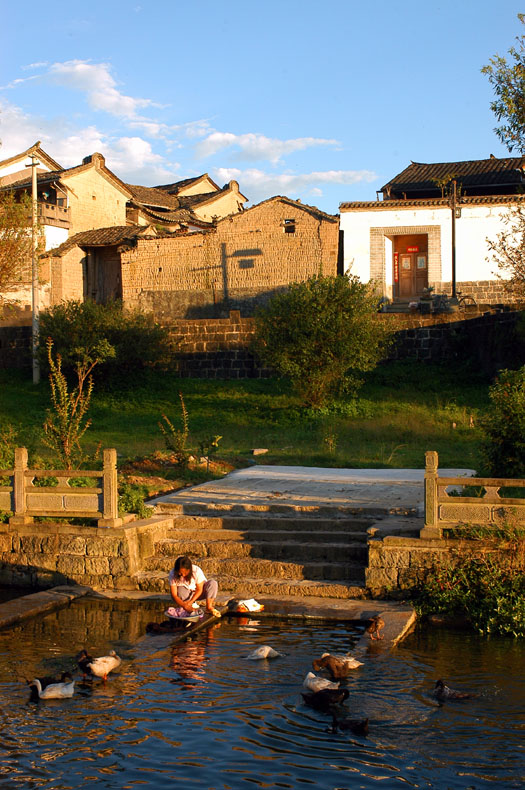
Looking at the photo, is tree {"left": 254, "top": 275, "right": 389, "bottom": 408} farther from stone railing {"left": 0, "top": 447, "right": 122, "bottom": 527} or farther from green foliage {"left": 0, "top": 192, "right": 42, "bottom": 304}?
stone railing {"left": 0, "top": 447, "right": 122, "bottom": 527}

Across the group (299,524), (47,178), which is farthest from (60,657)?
(47,178)

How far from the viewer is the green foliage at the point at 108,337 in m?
24.9

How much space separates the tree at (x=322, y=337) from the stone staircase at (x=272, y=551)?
10904 mm

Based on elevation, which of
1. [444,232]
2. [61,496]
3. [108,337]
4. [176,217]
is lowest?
[61,496]

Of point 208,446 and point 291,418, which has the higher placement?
point 291,418

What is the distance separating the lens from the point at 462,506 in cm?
851

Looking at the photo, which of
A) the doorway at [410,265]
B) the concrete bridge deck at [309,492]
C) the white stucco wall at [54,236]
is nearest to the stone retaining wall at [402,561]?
the concrete bridge deck at [309,492]

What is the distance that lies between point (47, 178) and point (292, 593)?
29950 mm

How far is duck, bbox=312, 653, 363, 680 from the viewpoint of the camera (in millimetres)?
6410

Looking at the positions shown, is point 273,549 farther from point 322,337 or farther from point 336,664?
point 322,337

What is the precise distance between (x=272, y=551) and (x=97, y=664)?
3440mm

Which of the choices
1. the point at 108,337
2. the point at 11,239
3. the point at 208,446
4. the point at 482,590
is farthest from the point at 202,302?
the point at 482,590

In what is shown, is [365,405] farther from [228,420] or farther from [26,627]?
[26,627]

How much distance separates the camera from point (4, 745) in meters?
5.34
